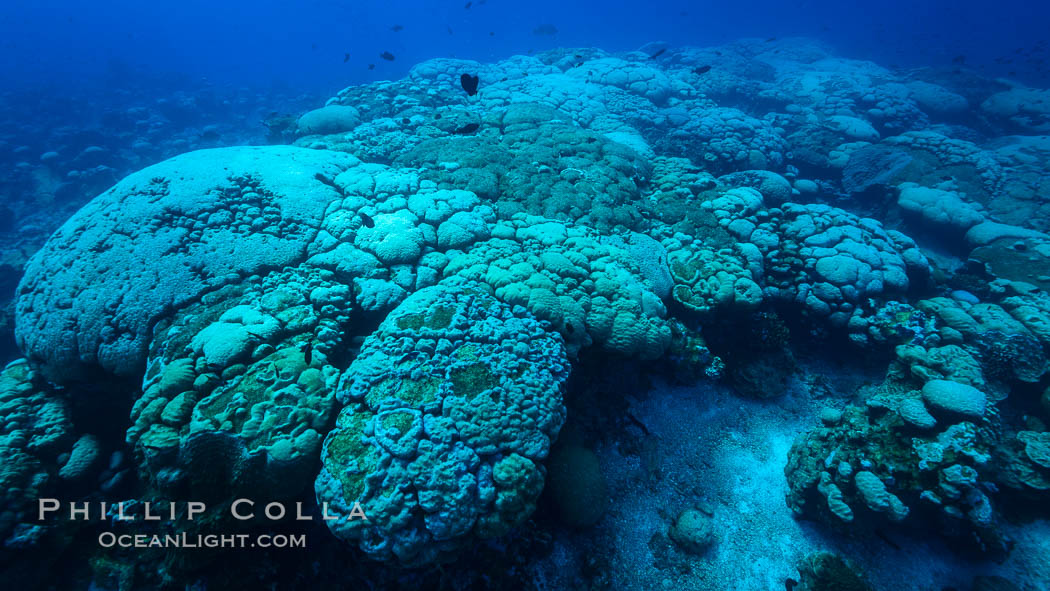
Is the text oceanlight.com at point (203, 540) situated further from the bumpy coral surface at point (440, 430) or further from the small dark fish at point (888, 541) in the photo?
the small dark fish at point (888, 541)

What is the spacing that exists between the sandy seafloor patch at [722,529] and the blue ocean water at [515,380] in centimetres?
4

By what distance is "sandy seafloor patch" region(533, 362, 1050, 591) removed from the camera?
4.99m

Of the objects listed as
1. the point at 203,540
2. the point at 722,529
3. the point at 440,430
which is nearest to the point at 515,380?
the point at 440,430

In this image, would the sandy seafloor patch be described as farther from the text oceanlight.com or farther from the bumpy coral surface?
the text oceanlight.com

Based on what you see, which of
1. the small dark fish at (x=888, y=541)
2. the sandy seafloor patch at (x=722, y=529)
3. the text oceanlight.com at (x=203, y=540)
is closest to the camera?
the text oceanlight.com at (x=203, y=540)

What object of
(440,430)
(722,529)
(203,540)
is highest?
(440,430)

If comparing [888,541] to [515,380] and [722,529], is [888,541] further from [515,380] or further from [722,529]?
[515,380]

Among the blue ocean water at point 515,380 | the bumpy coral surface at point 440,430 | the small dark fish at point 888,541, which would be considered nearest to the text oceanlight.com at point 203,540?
the blue ocean water at point 515,380

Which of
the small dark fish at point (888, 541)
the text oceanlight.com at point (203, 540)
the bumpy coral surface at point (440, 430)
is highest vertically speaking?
the bumpy coral surface at point (440, 430)

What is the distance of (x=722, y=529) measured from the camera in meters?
5.44

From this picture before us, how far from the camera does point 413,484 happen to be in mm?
3684

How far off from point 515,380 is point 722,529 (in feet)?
13.0

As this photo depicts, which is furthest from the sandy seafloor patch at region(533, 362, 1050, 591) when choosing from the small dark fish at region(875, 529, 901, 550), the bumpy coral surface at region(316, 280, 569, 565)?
the bumpy coral surface at region(316, 280, 569, 565)

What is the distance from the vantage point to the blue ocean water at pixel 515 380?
4.02 metres
